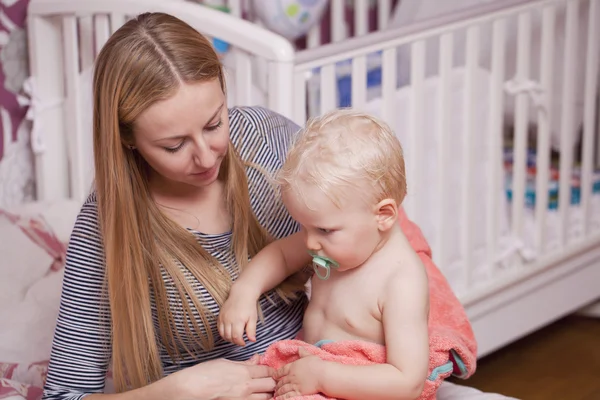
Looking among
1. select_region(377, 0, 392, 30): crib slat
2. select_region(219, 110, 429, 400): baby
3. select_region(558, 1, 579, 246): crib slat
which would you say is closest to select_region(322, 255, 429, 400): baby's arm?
select_region(219, 110, 429, 400): baby

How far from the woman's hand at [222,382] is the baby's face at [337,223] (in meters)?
0.20

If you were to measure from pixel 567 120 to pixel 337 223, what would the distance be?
59.1 inches

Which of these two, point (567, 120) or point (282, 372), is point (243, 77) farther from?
point (567, 120)

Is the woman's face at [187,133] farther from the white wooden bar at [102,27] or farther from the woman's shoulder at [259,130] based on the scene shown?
the white wooden bar at [102,27]

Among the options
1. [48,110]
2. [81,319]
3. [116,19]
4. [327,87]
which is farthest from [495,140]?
[81,319]

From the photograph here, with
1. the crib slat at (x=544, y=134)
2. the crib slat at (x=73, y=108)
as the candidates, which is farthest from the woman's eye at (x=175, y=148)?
the crib slat at (x=544, y=134)

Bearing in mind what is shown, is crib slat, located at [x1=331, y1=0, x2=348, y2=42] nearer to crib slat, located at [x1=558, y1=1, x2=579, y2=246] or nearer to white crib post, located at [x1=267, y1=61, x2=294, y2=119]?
crib slat, located at [x1=558, y1=1, x2=579, y2=246]

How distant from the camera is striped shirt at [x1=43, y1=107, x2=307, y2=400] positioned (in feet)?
4.25

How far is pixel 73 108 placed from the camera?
7.13ft

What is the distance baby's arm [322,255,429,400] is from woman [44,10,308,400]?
0.46ft

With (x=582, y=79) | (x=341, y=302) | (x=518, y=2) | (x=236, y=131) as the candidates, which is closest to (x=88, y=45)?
(x=236, y=131)

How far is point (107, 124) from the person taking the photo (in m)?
1.21

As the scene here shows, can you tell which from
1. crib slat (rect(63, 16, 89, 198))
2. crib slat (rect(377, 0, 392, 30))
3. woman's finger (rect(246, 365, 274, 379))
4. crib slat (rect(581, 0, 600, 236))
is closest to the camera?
woman's finger (rect(246, 365, 274, 379))

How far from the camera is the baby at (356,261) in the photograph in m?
1.17
